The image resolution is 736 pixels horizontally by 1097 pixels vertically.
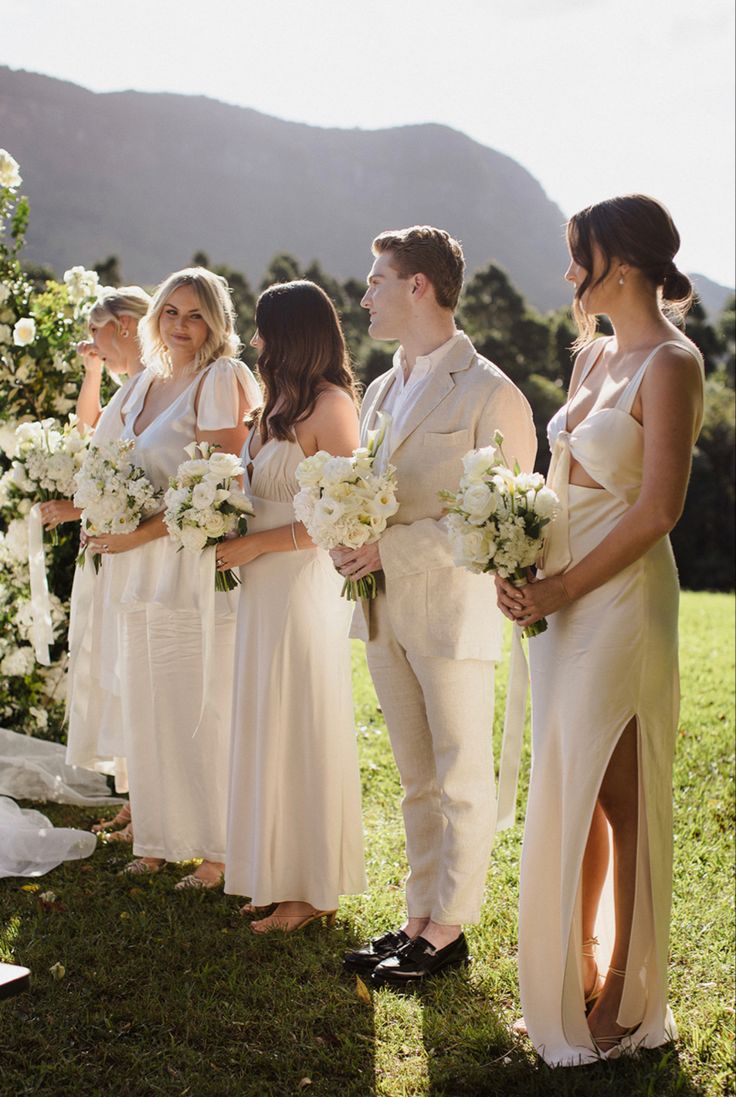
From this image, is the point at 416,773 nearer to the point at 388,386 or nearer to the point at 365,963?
the point at 365,963

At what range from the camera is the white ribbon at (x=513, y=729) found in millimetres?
3787

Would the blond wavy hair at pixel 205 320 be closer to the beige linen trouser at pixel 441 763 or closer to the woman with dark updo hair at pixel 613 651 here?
the beige linen trouser at pixel 441 763

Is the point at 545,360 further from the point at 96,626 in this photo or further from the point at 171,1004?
the point at 171,1004

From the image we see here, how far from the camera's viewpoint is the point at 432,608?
4090 millimetres

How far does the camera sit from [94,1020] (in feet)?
12.6

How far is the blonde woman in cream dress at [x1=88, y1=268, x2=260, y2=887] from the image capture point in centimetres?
516

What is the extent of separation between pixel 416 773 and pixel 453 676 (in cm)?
49

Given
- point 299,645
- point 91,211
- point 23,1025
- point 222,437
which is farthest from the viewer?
point 91,211

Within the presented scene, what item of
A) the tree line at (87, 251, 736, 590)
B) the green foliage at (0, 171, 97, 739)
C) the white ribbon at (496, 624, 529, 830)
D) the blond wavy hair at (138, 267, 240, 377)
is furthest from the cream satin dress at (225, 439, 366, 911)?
the tree line at (87, 251, 736, 590)

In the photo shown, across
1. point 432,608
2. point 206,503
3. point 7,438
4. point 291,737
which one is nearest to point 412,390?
point 432,608

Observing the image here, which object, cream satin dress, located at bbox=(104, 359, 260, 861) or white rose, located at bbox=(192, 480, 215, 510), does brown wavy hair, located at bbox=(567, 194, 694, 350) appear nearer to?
white rose, located at bbox=(192, 480, 215, 510)

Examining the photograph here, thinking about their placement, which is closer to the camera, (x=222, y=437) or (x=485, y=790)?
(x=485, y=790)

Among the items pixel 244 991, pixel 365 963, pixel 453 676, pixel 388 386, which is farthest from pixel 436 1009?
pixel 388 386

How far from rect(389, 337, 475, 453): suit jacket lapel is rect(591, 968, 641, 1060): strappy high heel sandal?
2.01 m
